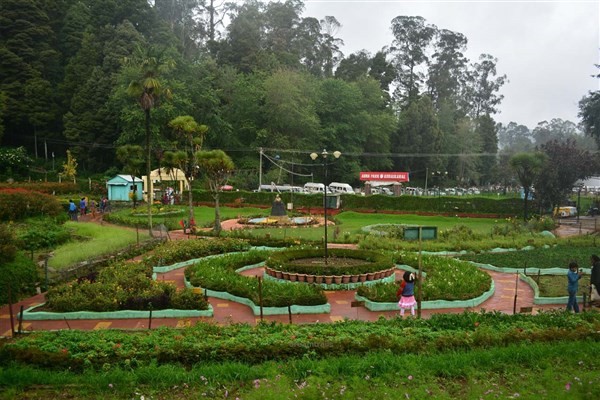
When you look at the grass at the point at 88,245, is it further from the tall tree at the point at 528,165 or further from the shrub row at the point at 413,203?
the tall tree at the point at 528,165

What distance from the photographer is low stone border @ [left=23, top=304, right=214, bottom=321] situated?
38.4 feet

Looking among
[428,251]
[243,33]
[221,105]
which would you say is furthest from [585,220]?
[243,33]

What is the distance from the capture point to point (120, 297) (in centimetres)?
1230

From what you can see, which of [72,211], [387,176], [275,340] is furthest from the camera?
[387,176]

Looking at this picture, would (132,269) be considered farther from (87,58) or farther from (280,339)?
(87,58)

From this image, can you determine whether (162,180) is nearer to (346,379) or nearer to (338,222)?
(338,222)

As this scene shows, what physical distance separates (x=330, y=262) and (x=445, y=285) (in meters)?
4.56

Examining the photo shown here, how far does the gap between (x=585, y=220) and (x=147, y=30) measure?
176 ft

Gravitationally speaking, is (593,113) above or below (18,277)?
above

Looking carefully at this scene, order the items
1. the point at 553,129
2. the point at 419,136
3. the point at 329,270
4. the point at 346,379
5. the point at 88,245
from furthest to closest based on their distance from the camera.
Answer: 1. the point at 553,129
2. the point at 419,136
3. the point at 88,245
4. the point at 329,270
5. the point at 346,379

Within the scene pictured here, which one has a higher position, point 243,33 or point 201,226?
point 243,33

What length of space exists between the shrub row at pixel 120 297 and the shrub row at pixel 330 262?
3856 mm

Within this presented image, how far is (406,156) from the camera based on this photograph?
67.9 meters

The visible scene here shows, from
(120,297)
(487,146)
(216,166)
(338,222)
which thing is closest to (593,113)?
(487,146)
